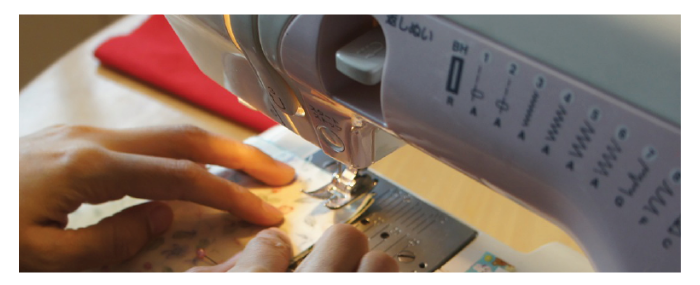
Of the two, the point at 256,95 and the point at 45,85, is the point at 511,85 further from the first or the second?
the point at 45,85

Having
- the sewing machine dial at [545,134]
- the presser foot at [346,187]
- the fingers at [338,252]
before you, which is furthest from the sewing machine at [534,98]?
the presser foot at [346,187]

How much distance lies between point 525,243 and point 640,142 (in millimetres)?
457

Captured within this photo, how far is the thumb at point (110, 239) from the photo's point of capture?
A: 0.84 m

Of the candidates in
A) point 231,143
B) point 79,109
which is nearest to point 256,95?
point 231,143

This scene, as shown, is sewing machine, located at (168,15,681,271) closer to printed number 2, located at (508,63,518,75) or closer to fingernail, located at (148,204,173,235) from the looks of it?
printed number 2, located at (508,63,518,75)

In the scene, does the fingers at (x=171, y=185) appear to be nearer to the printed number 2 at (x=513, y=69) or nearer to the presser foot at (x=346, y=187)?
the presser foot at (x=346, y=187)

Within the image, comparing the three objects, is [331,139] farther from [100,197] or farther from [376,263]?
[100,197]

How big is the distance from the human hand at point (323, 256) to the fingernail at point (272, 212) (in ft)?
0.17

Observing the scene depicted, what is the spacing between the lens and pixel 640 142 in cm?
41

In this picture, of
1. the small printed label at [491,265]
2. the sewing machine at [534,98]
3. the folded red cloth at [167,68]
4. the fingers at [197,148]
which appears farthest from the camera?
the folded red cloth at [167,68]

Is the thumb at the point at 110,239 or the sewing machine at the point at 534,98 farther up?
the sewing machine at the point at 534,98

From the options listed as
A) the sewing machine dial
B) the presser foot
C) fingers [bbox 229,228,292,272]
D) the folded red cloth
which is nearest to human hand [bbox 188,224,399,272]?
fingers [bbox 229,228,292,272]

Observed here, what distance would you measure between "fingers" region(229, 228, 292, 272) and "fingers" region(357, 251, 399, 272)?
0.11 meters

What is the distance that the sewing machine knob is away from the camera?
688mm
